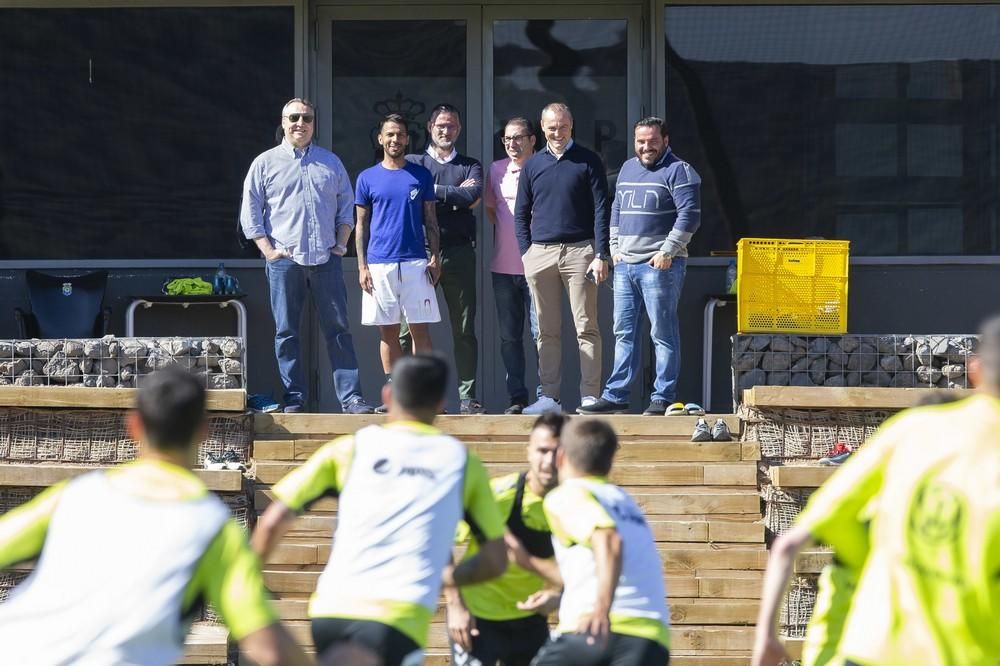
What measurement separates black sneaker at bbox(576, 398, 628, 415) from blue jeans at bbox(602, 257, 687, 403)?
42 mm

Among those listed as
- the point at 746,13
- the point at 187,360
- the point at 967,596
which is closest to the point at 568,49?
the point at 746,13

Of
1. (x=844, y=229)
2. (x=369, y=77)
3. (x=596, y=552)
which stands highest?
(x=369, y=77)

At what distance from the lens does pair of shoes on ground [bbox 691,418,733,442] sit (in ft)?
34.1

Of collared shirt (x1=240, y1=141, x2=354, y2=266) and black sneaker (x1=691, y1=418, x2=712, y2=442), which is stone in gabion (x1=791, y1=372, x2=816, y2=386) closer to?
black sneaker (x1=691, y1=418, x2=712, y2=442)

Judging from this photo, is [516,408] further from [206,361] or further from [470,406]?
[206,361]

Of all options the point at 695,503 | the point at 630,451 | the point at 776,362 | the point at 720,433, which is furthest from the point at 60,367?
the point at 776,362

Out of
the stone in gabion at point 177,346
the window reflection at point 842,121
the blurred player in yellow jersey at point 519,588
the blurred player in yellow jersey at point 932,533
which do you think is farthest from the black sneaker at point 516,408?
the blurred player in yellow jersey at point 932,533

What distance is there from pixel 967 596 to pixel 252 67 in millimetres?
9407

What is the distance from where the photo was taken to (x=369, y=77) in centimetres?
1259

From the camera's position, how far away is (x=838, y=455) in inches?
403

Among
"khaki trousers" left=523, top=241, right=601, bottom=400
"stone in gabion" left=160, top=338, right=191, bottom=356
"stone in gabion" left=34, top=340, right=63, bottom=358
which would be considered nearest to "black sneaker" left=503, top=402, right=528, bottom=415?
"khaki trousers" left=523, top=241, right=601, bottom=400

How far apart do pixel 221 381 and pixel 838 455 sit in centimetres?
407

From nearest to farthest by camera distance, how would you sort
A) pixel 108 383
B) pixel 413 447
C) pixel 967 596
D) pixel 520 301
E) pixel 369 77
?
pixel 967 596
pixel 413 447
pixel 108 383
pixel 520 301
pixel 369 77

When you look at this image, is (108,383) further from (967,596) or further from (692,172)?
(967,596)
